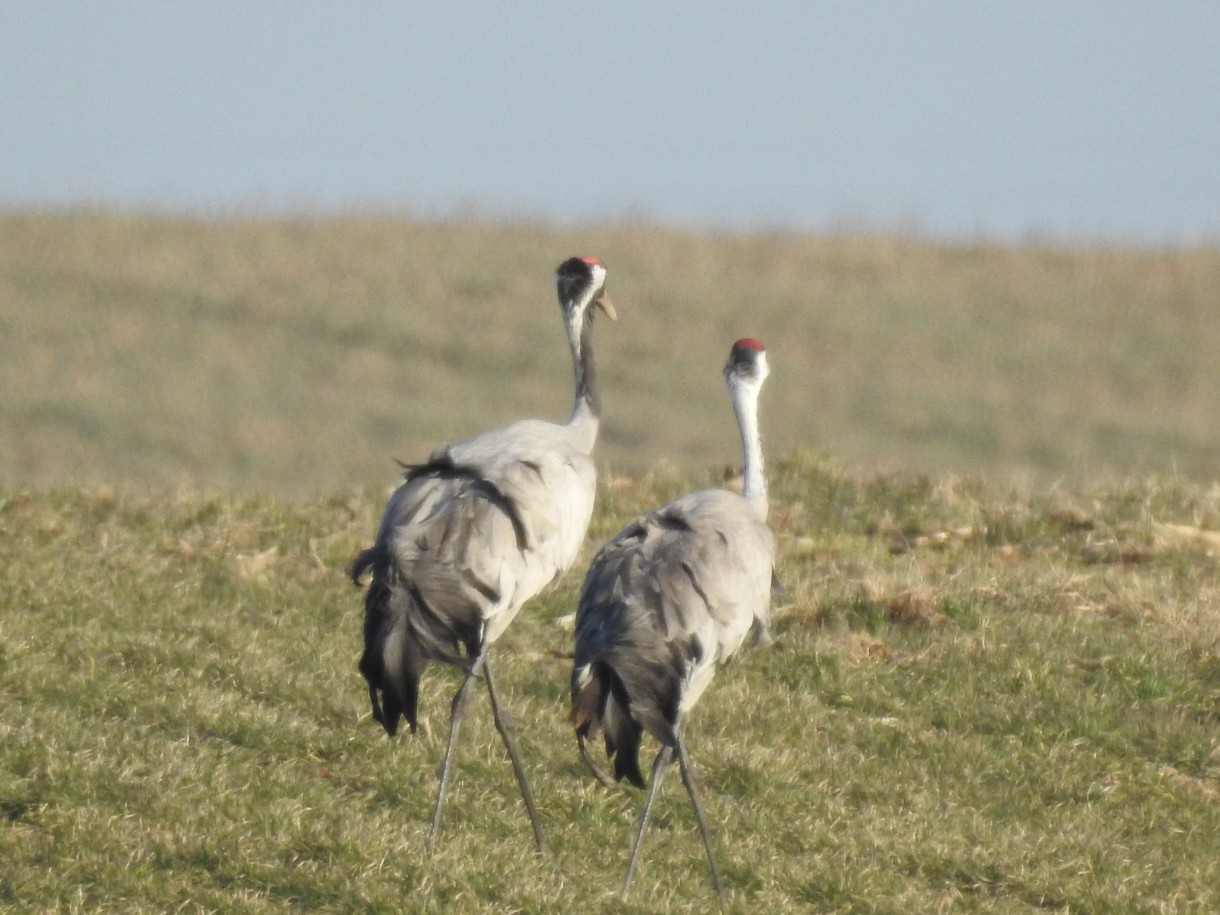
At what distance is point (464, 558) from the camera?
22.6 feet

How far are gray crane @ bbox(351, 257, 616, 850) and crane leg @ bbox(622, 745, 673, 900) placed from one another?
1.32 feet

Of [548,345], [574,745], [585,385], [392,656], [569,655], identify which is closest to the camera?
[392,656]

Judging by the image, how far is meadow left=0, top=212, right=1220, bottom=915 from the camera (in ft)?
21.5

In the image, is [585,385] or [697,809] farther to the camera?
[585,385]

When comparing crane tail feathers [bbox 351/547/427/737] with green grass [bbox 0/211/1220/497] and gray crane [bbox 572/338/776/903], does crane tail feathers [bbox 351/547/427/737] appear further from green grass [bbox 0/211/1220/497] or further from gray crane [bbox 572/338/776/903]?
green grass [bbox 0/211/1220/497]

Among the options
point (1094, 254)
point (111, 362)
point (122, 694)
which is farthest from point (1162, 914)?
point (1094, 254)

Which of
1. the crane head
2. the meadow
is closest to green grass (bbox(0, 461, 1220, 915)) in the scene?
the meadow

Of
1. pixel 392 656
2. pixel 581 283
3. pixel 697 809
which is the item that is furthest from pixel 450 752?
pixel 581 283

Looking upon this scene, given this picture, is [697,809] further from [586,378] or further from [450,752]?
[586,378]

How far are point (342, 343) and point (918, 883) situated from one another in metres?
14.8

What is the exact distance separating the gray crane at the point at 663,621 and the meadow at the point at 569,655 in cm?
48

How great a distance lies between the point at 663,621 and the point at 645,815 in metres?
0.64

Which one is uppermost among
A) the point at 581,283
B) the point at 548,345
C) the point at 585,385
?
the point at 581,283

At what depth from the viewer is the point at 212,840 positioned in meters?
6.35
